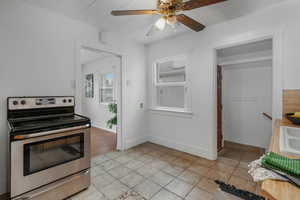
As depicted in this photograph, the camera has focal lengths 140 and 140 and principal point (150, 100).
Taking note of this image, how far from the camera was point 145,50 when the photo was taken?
3600mm

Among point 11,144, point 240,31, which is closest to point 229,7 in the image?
point 240,31

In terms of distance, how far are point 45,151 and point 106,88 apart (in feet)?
11.7

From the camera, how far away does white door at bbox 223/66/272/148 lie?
10.2ft

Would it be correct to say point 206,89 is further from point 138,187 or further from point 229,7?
point 138,187

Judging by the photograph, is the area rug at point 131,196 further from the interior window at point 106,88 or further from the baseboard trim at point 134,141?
the interior window at point 106,88

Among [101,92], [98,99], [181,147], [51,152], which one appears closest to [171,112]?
[181,147]

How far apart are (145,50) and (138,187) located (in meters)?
2.99

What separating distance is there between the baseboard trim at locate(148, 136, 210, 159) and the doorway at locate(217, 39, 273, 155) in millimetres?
651

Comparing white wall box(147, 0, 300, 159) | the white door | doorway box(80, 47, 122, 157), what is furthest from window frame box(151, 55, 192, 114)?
the white door

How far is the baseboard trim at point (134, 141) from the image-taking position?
319cm

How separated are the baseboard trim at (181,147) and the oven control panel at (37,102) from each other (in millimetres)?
2134

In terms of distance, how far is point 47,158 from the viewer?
1553 mm

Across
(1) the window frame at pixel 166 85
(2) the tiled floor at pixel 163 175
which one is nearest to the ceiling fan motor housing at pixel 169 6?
(1) the window frame at pixel 166 85

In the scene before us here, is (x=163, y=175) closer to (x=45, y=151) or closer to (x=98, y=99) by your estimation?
(x=45, y=151)
